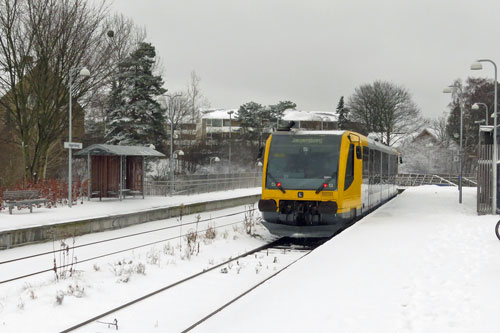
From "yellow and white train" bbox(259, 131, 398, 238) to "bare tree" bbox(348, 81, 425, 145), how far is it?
48.0 metres

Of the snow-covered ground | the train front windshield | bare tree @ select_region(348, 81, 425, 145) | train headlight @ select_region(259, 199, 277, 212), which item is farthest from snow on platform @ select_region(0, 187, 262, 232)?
bare tree @ select_region(348, 81, 425, 145)

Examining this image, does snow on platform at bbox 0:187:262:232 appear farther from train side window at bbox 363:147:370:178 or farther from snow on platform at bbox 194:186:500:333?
snow on platform at bbox 194:186:500:333

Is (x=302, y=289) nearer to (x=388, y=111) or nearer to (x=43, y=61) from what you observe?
(x=43, y=61)

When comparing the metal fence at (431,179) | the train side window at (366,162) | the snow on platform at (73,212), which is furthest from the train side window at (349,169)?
the metal fence at (431,179)

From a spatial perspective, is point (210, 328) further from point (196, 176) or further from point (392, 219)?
point (196, 176)

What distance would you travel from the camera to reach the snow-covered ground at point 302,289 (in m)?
6.29

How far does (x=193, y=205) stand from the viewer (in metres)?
23.6

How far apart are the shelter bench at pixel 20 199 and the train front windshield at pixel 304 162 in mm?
9198

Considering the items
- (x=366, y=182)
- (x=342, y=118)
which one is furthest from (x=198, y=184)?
(x=342, y=118)

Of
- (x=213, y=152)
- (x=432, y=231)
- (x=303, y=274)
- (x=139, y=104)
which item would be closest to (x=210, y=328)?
(x=303, y=274)

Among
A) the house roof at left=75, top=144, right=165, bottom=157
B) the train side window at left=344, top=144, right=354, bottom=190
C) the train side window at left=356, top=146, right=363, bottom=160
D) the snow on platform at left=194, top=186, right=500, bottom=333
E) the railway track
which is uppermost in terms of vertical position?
the house roof at left=75, top=144, right=165, bottom=157

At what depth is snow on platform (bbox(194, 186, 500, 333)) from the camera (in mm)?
6078

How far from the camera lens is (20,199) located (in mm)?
18906

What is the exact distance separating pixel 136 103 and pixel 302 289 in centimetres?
3392
